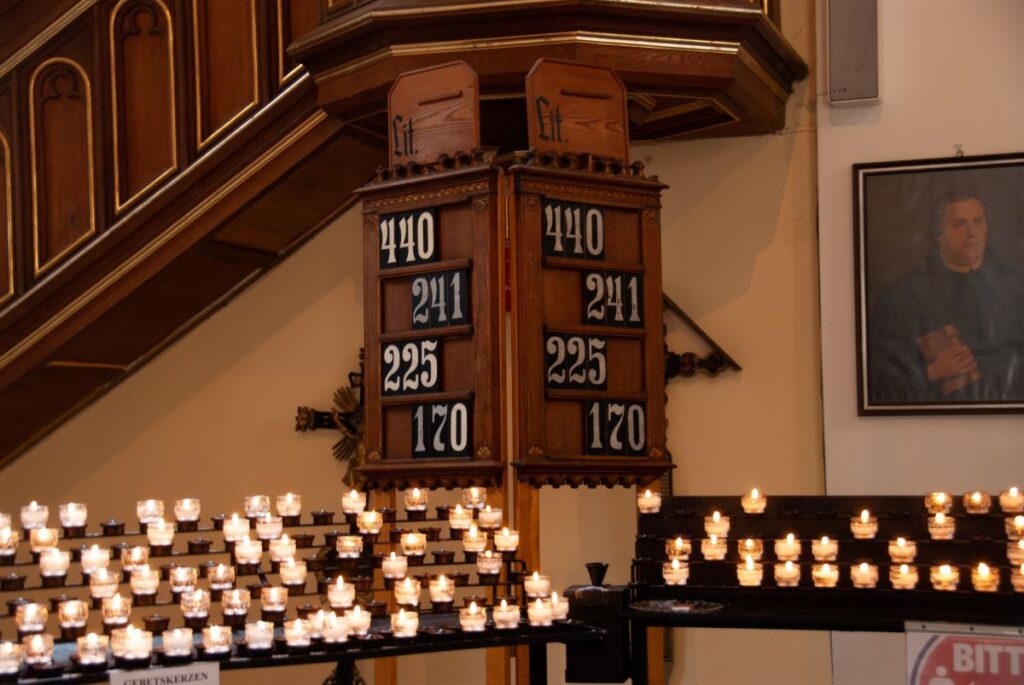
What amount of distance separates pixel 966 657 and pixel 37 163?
17.8 feet

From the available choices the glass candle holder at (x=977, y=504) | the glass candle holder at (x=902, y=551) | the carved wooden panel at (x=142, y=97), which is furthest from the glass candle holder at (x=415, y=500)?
the carved wooden panel at (x=142, y=97)

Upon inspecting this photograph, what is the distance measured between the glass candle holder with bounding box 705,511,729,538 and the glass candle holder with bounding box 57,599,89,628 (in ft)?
8.44

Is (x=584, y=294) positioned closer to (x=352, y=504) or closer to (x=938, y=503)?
(x=352, y=504)

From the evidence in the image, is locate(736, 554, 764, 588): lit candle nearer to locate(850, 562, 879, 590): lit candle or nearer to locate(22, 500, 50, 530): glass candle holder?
locate(850, 562, 879, 590): lit candle

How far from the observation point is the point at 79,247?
24.2 ft

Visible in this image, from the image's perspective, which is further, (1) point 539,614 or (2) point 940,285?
(2) point 940,285

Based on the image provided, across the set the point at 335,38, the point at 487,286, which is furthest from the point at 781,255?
the point at 335,38

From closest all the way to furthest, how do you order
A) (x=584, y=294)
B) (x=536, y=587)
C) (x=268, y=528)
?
(x=268, y=528) < (x=536, y=587) < (x=584, y=294)

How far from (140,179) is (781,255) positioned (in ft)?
11.7

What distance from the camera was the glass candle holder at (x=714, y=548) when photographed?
5727mm

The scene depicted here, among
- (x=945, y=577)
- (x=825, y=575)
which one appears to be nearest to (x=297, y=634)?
(x=825, y=575)

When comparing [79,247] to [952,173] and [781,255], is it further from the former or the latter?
[952,173]

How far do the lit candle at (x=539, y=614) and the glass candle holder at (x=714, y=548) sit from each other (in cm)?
87

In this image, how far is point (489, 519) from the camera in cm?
566
